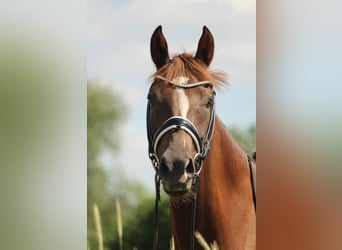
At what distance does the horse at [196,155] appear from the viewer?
196 centimetres

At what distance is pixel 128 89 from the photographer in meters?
2.08

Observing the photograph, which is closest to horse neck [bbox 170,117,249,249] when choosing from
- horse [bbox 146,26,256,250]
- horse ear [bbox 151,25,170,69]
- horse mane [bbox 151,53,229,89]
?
horse [bbox 146,26,256,250]

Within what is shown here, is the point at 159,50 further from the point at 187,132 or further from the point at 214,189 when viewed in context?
the point at 214,189

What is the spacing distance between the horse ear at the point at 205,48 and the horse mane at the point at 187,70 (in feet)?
0.07

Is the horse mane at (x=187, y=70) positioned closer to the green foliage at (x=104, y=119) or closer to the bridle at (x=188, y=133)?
the bridle at (x=188, y=133)

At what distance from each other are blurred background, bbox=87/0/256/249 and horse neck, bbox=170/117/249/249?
42mm

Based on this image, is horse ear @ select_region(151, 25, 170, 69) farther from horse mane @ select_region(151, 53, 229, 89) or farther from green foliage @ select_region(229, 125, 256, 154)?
green foliage @ select_region(229, 125, 256, 154)

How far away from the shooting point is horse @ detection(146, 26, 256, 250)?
196cm

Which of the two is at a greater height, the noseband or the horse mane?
the horse mane

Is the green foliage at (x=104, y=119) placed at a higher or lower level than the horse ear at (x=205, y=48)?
lower

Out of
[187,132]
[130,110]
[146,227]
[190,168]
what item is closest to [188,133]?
[187,132]

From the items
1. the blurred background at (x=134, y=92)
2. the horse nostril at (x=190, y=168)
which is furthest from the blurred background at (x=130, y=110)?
the horse nostril at (x=190, y=168)
